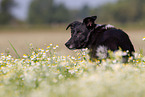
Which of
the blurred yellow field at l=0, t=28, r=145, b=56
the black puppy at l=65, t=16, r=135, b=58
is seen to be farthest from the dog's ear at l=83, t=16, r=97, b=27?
the blurred yellow field at l=0, t=28, r=145, b=56

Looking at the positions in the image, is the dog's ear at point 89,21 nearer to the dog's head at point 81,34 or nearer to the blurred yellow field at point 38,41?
the dog's head at point 81,34

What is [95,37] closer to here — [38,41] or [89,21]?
[89,21]

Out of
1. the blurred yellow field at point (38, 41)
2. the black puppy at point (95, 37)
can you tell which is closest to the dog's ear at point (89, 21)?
the black puppy at point (95, 37)

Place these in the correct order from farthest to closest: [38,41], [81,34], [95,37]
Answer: [38,41], [81,34], [95,37]

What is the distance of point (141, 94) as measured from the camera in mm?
3566

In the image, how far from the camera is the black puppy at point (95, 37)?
5980mm

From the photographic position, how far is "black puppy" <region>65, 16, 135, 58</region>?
5.98 meters

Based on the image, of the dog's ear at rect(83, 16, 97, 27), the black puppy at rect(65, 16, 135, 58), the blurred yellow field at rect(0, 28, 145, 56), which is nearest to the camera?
the black puppy at rect(65, 16, 135, 58)

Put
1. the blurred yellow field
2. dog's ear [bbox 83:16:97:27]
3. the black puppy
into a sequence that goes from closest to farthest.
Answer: the black puppy → dog's ear [bbox 83:16:97:27] → the blurred yellow field

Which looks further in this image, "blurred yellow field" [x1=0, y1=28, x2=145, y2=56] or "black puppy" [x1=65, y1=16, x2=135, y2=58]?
"blurred yellow field" [x1=0, y1=28, x2=145, y2=56]

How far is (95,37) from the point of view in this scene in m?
6.14

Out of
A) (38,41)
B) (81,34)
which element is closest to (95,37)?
(81,34)

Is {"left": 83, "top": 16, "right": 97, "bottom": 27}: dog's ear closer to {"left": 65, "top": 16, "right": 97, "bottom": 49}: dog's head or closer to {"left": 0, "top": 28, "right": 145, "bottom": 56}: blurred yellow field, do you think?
{"left": 65, "top": 16, "right": 97, "bottom": 49}: dog's head

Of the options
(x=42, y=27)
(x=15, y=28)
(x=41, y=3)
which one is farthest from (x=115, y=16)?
(x=41, y=3)
